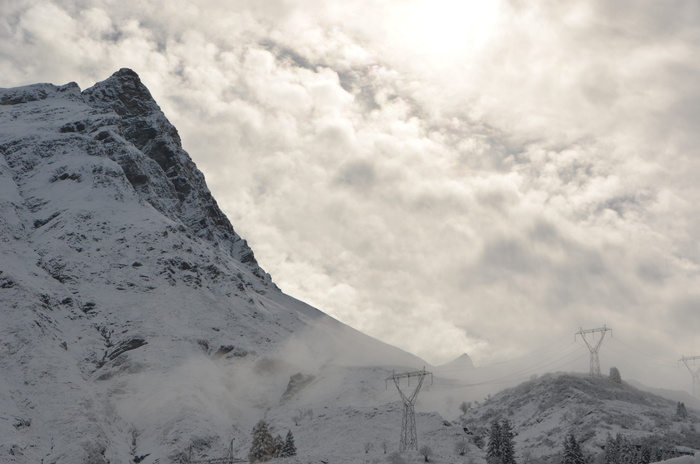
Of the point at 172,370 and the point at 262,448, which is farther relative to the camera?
the point at 172,370

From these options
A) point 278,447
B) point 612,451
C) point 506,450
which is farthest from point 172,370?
point 612,451

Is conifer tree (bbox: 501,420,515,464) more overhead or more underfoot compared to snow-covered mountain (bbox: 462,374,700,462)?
more underfoot

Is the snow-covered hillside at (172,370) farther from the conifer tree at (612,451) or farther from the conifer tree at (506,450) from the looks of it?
the conifer tree at (612,451)

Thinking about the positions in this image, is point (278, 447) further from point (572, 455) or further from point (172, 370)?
point (172, 370)

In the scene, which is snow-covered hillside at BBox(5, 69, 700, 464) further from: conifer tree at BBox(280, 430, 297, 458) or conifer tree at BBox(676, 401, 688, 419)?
conifer tree at BBox(280, 430, 297, 458)

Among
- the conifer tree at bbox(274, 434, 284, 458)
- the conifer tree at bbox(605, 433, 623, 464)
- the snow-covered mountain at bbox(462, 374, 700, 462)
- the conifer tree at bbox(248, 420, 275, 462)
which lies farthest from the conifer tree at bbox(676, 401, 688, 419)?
the conifer tree at bbox(248, 420, 275, 462)

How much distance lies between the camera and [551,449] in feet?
334

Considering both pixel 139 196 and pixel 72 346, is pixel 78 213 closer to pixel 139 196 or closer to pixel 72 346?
pixel 139 196

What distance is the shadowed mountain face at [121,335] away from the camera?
345 ft

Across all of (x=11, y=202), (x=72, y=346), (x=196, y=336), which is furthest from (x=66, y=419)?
(x=11, y=202)

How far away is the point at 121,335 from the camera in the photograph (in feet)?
454

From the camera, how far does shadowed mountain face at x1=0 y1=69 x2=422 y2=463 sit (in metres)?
105

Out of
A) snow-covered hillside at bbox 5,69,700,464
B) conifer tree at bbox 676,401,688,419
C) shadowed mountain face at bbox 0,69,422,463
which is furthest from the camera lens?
conifer tree at bbox 676,401,688,419

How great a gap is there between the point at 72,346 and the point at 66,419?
2946cm
